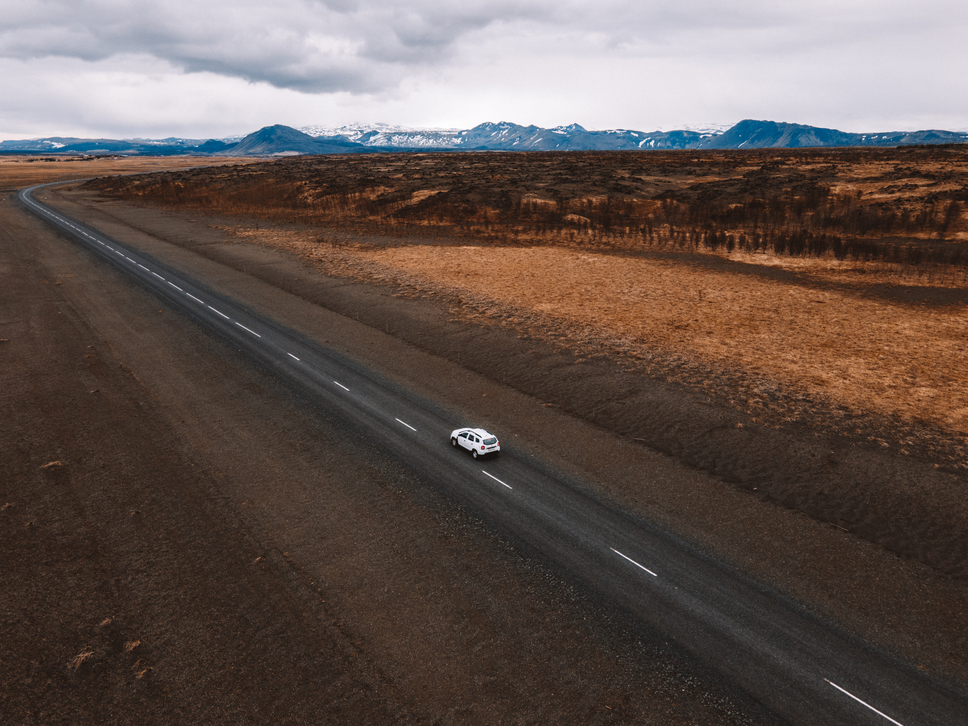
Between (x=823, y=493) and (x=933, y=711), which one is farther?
(x=823, y=493)

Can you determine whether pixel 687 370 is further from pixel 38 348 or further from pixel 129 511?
pixel 38 348

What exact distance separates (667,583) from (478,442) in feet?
26.0

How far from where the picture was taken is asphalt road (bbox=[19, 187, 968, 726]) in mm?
11070

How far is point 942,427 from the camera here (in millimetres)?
21125

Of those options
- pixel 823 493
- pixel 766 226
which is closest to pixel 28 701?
pixel 823 493

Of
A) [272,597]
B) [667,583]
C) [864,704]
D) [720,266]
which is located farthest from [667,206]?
[272,597]

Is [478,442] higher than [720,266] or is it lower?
lower

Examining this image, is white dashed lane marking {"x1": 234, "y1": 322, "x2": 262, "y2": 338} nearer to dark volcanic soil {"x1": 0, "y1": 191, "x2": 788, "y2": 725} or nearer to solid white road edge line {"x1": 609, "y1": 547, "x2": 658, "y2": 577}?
dark volcanic soil {"x1": 0, "y1": 191, "x2": 788, "y2": 725}

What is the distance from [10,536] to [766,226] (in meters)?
70.4

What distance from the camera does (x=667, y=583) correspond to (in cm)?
1395

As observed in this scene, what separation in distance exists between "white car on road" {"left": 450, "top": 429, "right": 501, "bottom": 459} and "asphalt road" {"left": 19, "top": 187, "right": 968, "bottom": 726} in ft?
1.31

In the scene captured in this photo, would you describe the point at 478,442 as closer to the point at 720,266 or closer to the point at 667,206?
the point at 720,266

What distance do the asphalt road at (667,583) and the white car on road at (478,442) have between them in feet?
1.31

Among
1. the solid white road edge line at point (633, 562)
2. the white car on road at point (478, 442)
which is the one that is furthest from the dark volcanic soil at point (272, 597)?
the white car on road at point (478, 442)
